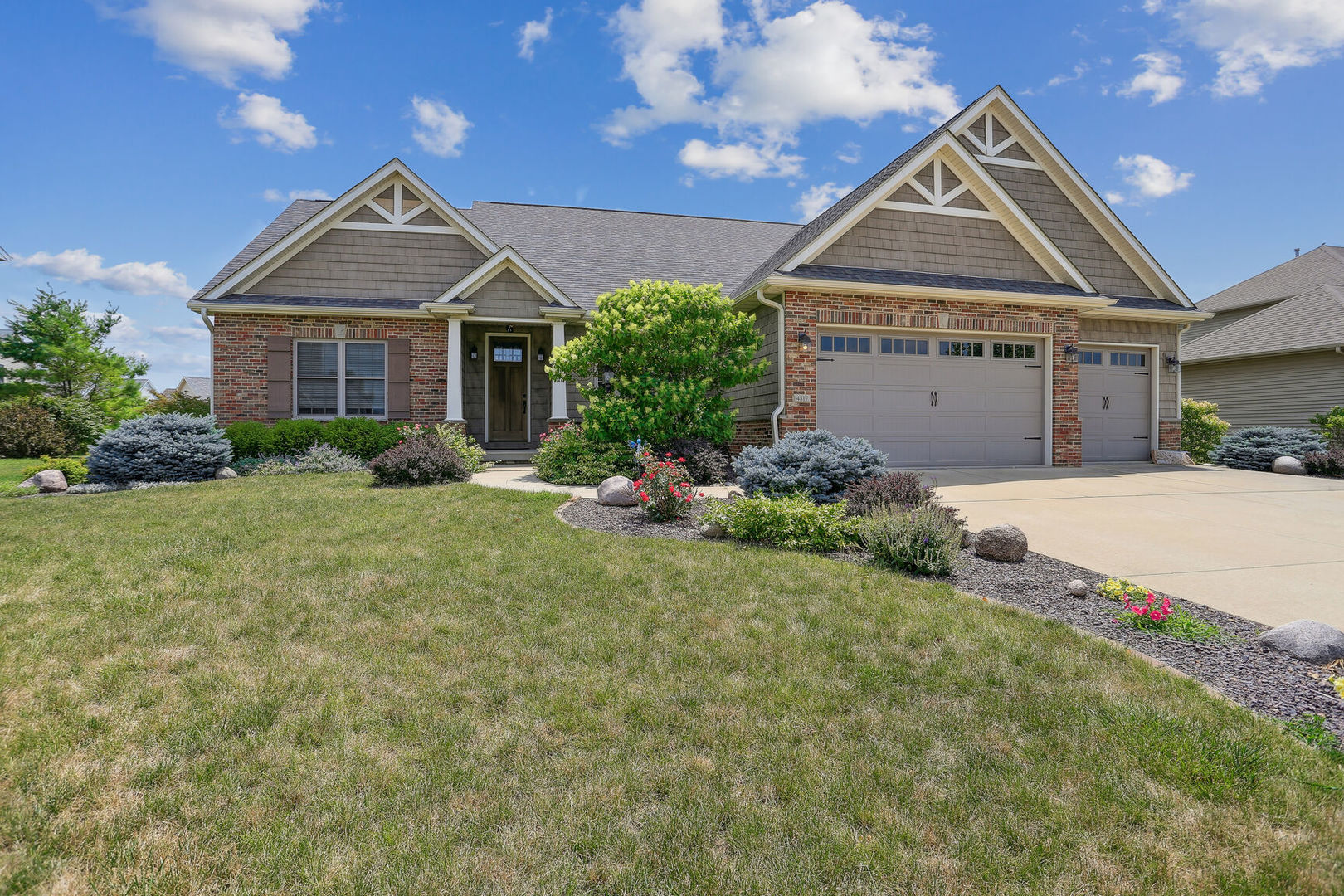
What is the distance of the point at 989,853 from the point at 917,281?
37.6 feet

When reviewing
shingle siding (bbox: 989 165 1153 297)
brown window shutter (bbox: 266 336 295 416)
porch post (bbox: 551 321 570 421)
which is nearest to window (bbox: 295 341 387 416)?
brown window shutter (bbox: 266 336 295 416)

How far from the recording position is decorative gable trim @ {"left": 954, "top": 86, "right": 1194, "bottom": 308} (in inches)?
560

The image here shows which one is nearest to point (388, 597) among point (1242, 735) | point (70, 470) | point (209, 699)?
point (209, 699)

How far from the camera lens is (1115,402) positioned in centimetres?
1448

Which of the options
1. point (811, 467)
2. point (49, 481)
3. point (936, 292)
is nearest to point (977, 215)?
point (936, 292)

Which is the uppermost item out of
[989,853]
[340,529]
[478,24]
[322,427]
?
[478,24]

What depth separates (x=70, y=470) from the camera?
36.9 ft

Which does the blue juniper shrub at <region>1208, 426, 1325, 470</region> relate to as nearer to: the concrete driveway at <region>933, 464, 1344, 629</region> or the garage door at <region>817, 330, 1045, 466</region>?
the concrete driveway at <region>933, 464, 1344, 629</region>

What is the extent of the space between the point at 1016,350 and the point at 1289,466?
18.8ft

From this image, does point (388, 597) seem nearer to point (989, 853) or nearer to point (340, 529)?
point (340, 529)

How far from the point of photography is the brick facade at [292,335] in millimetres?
13281

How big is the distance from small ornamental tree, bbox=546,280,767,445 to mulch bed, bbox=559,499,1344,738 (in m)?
4.65

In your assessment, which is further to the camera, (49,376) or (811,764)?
(49,376)

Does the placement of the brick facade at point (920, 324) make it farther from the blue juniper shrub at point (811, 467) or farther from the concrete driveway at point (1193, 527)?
the blue juniper shrub at point (811, 467)
